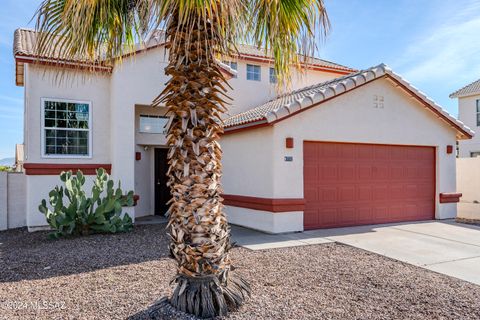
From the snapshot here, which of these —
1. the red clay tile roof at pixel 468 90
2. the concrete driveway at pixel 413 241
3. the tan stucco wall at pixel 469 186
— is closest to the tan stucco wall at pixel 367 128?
the concrete driveway at pixel 413 241

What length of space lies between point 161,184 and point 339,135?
24.1 ft

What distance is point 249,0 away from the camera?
18.8 ft

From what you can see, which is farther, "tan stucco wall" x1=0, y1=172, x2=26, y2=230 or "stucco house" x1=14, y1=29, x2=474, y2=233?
"tan stucco wall" x1=0, y1=172, x2=26, y2=230

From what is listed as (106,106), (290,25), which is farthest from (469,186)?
(106,106)

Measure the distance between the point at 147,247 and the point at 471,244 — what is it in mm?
8027

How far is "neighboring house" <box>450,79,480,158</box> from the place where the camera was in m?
25.6

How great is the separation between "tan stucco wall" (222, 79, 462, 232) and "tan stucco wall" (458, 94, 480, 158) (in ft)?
44.8

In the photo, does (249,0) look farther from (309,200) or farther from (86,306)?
(309,200)

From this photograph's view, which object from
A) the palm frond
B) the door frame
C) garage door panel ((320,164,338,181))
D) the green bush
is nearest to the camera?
the palm frond

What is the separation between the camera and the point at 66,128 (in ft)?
41.3

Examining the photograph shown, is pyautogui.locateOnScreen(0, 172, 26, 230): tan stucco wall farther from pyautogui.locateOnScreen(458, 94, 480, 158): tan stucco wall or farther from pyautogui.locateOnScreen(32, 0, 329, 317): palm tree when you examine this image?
pyautogui.locateOnScreen(458, 94, 480, 158): tan stucco wall

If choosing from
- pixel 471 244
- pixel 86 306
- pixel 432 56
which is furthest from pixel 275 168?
pixel 432 56

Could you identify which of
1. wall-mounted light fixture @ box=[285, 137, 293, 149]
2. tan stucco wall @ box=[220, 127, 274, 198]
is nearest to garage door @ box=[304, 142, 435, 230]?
wall-mounted light fixture @ box=[285, 137, 293, 149]

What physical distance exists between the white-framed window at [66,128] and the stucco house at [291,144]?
0.03 metres
